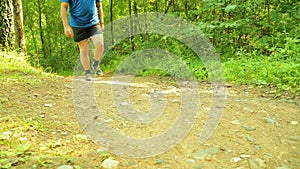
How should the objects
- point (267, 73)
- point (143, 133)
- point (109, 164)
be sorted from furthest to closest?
point (267, 73), point (143, 133), point (109, 164)

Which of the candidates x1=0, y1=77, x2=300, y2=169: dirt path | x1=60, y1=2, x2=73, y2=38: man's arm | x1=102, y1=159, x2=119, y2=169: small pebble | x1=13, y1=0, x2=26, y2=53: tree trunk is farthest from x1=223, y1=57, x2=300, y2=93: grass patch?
x1=13, y1=0, x2=26, y2=53: tree trunk

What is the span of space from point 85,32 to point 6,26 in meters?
3.28

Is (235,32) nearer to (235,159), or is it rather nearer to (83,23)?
(83,23)

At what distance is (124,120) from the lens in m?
3.39

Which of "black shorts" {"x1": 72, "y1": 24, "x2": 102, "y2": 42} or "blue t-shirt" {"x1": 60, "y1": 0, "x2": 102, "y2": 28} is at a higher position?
"blue t-shirt" {"x1": 60, "y1": 0, "x2": 102, "y2": 28}

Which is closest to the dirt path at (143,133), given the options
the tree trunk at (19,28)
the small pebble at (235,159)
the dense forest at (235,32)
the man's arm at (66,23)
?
the small pebble at (235,159)

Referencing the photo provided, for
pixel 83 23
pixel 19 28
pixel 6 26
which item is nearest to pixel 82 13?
pixel 83 23

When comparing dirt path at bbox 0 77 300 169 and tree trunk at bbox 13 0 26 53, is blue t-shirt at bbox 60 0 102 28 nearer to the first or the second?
dirt path at bbox 0 77 300 169

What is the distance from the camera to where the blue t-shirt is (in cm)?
519

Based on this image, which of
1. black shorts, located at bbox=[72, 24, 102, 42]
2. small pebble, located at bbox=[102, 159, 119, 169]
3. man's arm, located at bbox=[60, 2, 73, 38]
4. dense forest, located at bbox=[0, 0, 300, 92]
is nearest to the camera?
small pebble, located at bbox=[102, 159, 119, 169]

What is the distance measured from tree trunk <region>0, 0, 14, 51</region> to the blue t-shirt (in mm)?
3054

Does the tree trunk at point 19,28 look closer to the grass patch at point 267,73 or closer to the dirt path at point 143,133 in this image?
the dirt path at point 143,133

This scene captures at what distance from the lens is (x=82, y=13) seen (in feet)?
17.1

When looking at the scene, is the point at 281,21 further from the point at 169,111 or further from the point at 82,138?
the point at 82,138
